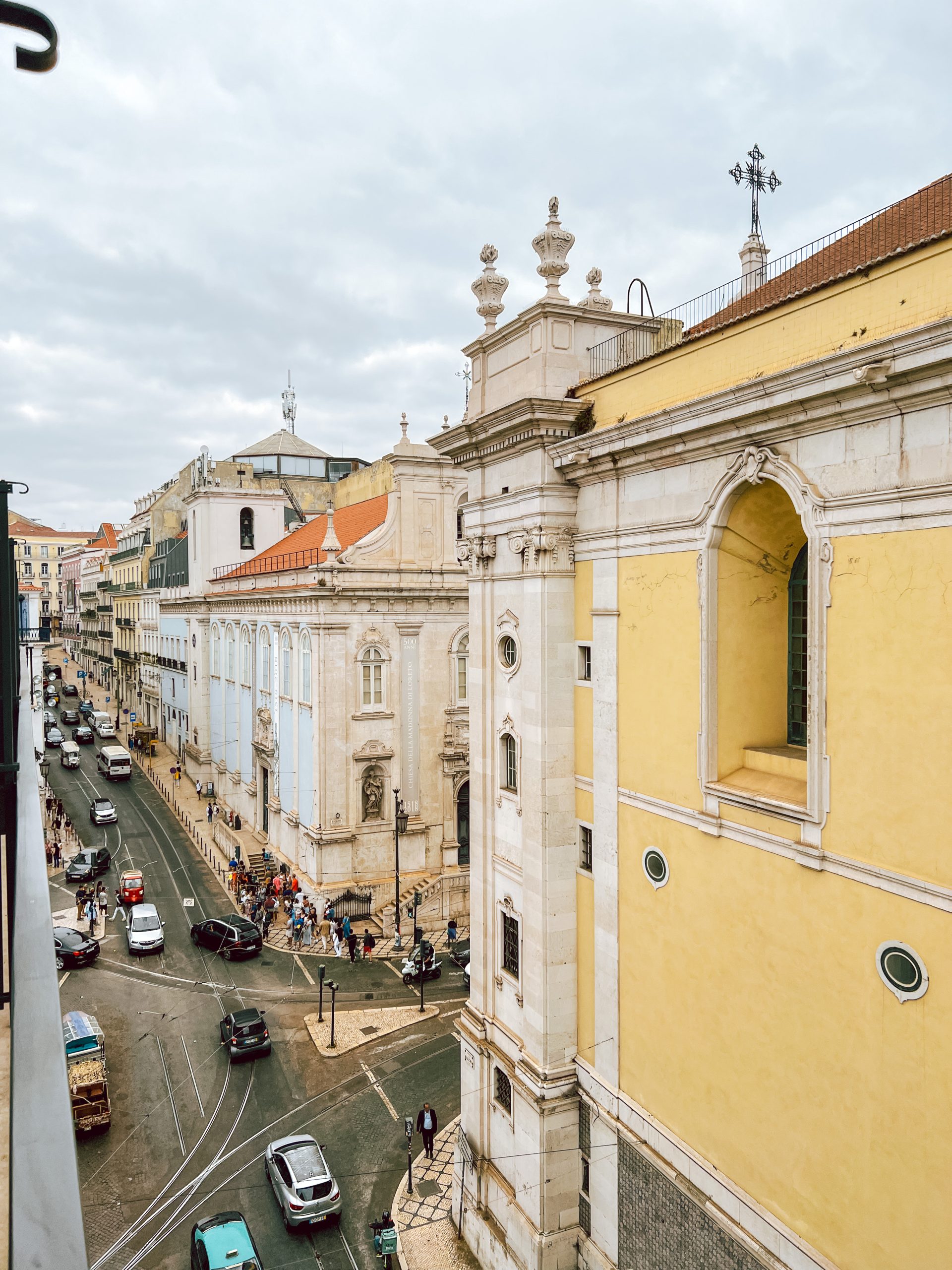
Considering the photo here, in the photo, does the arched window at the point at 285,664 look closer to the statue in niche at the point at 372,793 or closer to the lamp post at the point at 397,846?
the statue in niche at the point at 372,793

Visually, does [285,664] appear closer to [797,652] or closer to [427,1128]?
[427,1128]

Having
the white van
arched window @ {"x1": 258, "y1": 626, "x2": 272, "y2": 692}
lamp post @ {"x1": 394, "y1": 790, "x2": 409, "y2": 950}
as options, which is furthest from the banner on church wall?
the white van

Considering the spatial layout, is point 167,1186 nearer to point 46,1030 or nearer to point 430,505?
point 46,1030

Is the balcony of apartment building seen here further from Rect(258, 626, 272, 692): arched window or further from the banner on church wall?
Rect(258, 626, 272, 692): arched window

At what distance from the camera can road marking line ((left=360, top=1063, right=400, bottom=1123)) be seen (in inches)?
825

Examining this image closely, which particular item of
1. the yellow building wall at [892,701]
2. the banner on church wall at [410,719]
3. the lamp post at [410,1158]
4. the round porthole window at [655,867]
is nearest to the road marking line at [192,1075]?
the lamp post at [410,1158]

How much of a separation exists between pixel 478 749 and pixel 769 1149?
8.61m

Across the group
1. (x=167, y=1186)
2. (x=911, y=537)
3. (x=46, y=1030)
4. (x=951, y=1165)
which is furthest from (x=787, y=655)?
(x=167, y=1186)

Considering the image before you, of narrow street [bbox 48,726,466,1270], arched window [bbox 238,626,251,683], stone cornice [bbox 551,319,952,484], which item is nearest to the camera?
stone cornice [bbox 551,319,952,484]

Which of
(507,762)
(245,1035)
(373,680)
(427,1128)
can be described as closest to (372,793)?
(373,680)

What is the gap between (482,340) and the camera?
675 inches

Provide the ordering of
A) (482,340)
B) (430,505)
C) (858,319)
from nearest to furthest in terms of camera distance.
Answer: (858,319), (482,340), (430,505)

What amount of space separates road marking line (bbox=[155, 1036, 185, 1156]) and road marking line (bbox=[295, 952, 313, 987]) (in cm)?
538

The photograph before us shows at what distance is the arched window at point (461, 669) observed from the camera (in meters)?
35.2
